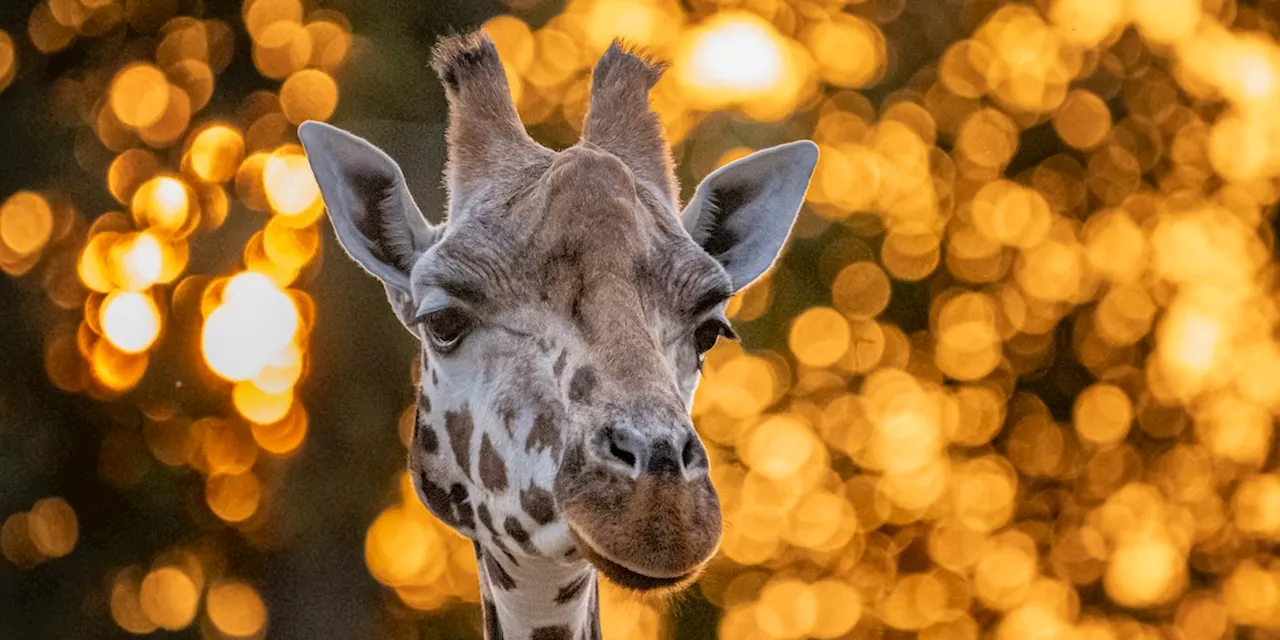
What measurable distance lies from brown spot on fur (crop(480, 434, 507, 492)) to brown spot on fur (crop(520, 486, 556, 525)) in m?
0.13

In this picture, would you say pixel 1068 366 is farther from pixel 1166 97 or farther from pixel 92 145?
pixel 92 145

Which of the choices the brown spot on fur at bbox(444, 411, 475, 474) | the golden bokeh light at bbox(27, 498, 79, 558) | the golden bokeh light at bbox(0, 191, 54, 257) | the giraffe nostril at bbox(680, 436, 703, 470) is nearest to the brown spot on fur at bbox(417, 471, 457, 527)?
the brown spot on fur at bbox(444, 411, 475, 474)

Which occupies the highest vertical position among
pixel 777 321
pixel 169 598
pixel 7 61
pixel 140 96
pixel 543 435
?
pixel 543 435

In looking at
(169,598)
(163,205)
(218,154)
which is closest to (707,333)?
(163,205)

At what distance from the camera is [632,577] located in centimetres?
370

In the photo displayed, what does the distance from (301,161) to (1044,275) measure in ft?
29.4

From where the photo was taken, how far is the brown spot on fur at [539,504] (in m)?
4.04

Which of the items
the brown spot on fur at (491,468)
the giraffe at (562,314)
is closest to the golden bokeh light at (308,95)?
the giraffe at (562,314)

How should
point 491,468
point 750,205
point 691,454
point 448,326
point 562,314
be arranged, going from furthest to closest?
point 750,205
point 448,326
point 491,468
point 562,314
point 691,454

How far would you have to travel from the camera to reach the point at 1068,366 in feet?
59.4

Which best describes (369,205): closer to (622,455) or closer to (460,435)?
(460,435)

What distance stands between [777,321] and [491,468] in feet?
37.7

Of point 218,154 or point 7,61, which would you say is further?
point 7,61

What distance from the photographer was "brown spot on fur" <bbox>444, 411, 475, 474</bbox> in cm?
447
